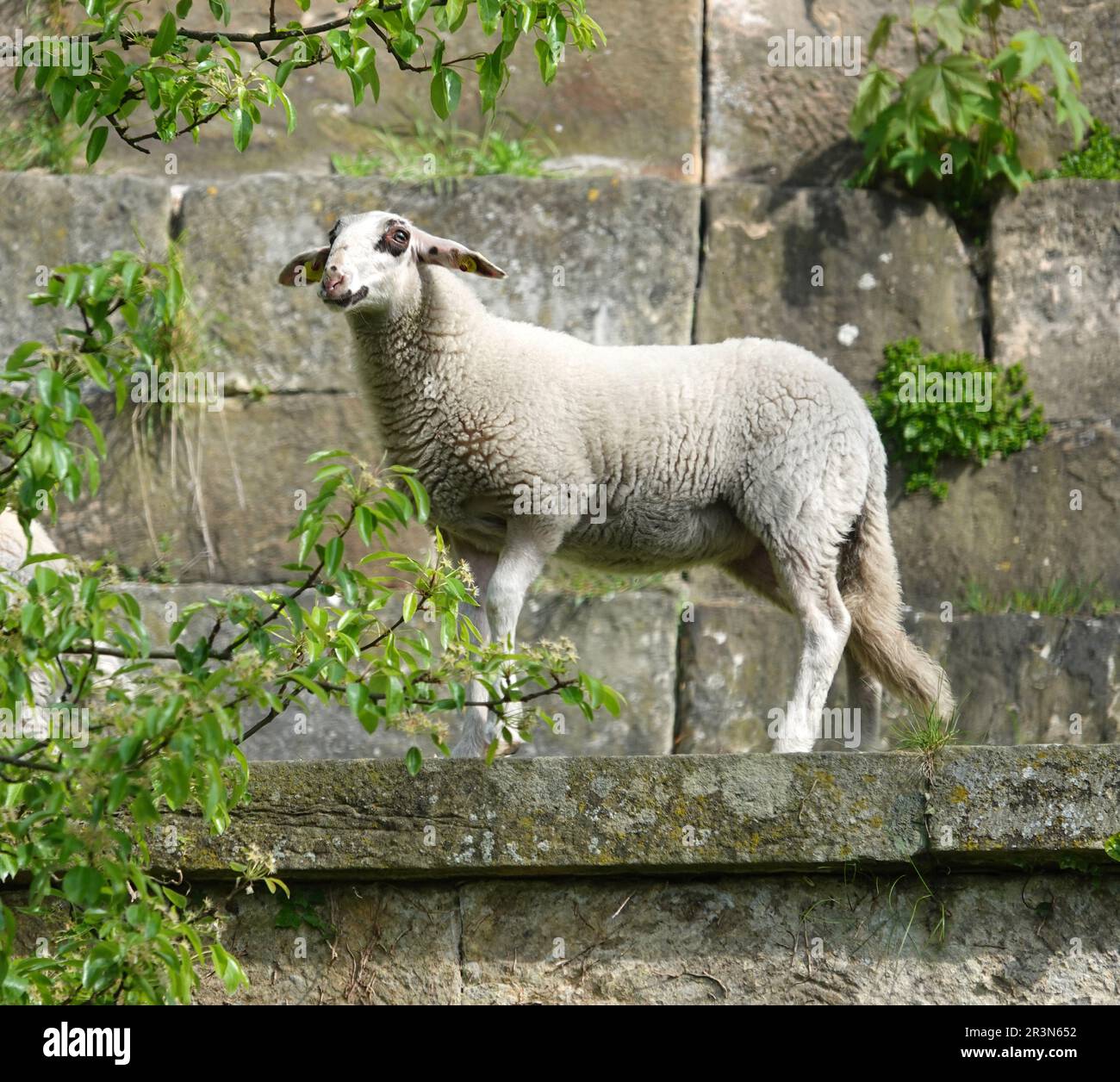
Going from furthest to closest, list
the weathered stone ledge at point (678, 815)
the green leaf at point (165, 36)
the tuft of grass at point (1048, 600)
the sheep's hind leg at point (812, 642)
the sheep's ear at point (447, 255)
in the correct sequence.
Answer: the tuft of grass at point (1048, 600) → the sheep's ear at point (447, 255) → the sheep's hind leg at point (812, 642) → the weathered stone ledge at point (678, 815) → the green leaf at point (165, 36)

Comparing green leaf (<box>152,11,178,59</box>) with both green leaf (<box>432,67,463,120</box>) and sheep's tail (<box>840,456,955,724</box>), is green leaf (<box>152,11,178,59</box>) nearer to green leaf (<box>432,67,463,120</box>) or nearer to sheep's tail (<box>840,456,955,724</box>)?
green leaf (<box>432,67,463,120</box>)

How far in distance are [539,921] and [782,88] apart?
15.1 ft

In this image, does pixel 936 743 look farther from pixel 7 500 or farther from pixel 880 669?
pixel 7 500

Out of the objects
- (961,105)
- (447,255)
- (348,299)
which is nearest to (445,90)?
(348,299)

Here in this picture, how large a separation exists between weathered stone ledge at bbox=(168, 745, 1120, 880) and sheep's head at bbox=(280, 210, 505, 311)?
153cm

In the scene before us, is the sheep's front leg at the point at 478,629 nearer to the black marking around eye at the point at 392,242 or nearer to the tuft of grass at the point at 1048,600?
the black marking around eye at the point at 392,242

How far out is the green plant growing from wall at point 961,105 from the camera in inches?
253

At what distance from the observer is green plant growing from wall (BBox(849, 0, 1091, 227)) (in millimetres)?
6414

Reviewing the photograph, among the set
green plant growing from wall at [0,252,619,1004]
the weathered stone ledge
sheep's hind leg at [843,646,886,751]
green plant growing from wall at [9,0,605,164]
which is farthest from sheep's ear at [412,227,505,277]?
green plant growing from wall at [0,252,619,1004]

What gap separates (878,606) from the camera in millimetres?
4840

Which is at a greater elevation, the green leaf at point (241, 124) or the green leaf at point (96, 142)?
the green leaf at point (241, 124)

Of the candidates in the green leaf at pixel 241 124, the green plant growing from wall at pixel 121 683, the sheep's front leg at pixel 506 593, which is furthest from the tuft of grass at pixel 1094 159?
the green plant growing from wall at pixel 121 683

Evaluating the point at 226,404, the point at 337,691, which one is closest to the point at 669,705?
the point at 226,404

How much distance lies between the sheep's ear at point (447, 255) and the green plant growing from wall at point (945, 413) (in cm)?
219
